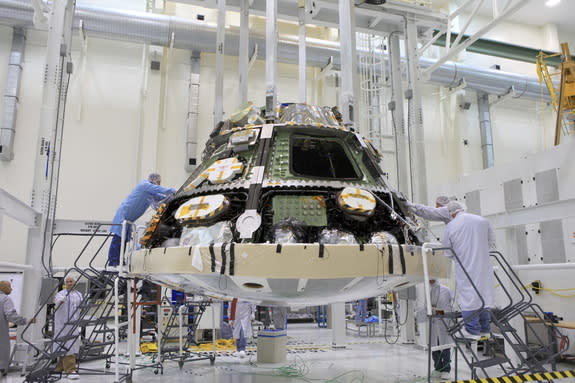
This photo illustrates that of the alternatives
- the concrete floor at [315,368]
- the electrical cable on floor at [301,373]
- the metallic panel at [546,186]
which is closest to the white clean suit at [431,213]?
the concrete floor at [315,368]

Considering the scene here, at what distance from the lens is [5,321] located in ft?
23.6

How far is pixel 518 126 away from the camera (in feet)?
58.9

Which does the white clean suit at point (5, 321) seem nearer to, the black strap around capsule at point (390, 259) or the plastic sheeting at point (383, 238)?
the plastic sheeting at point (383, 238)

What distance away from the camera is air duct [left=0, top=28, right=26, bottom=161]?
1219 cm

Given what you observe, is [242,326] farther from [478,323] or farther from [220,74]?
[478,323]

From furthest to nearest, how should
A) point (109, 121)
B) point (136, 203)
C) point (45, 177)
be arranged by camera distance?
point (109, 121) → point (45, 177) → point (136, 203)

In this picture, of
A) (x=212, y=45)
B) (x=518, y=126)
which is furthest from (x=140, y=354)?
(x=518, y=126)

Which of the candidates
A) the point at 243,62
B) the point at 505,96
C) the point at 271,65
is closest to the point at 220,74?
the point at 243,62

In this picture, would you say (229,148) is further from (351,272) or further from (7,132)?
(7,132)

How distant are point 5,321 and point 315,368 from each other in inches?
202

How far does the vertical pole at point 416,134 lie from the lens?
981 centimetres

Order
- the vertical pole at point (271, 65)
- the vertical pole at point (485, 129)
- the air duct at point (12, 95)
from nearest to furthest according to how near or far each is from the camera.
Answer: the vertical pole at point (271, 65)
the air duct at point (12, 95)
the vertical pole at point (485, 129)

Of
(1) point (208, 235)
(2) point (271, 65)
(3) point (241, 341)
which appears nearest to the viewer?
(1) point (208, 235)

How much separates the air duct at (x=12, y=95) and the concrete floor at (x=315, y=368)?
7.08 metres
